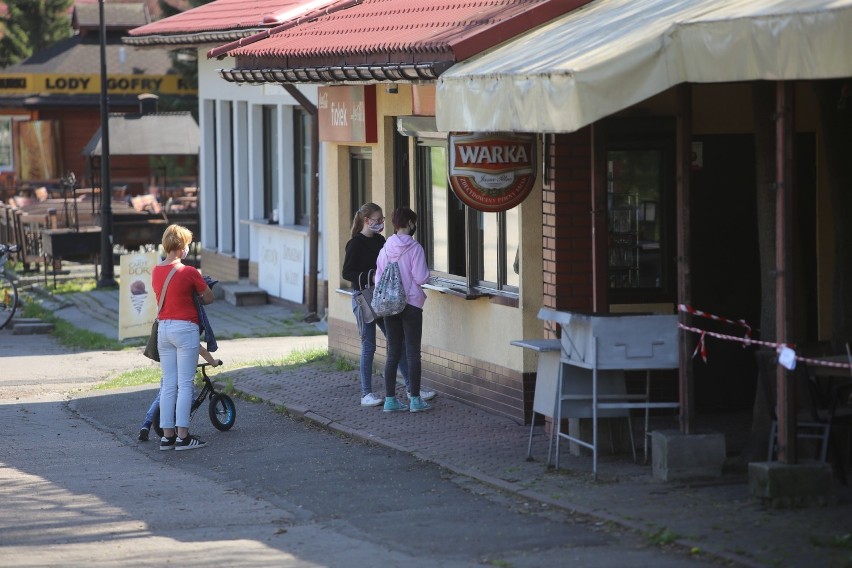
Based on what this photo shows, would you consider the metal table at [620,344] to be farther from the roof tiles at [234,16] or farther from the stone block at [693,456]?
the roof tiles at [234,16]

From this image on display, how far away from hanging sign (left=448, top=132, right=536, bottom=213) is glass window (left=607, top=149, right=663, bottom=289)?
0.89 m

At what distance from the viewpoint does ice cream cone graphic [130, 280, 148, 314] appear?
18.0m

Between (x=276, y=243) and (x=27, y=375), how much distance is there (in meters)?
5.24

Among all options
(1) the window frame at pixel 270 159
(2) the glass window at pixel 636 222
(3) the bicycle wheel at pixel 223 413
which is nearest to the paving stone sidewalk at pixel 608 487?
(3) the bicycle wheel at pixel 223 413

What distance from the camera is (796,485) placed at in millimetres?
7922

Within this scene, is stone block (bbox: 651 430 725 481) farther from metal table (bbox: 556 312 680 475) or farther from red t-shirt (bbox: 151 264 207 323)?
red t-shirt (bbox: 151 264 207 323)

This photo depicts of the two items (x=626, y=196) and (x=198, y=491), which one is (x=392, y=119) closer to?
(x=626, y=196)

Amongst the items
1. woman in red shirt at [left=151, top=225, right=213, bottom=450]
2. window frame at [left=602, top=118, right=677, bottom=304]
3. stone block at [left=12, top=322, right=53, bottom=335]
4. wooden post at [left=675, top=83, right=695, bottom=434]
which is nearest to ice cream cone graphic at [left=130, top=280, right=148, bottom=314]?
stone block at [left=12, top=322, right=53, bottom=335]

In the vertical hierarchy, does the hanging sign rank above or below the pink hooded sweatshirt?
above

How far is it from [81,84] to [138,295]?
81.0 ft

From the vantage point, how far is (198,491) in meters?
9.52

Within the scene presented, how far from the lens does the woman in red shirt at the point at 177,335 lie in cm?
1091

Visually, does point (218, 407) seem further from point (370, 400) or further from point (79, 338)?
point (79, 338)

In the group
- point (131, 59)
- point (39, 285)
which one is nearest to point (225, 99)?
point (39, 285)
